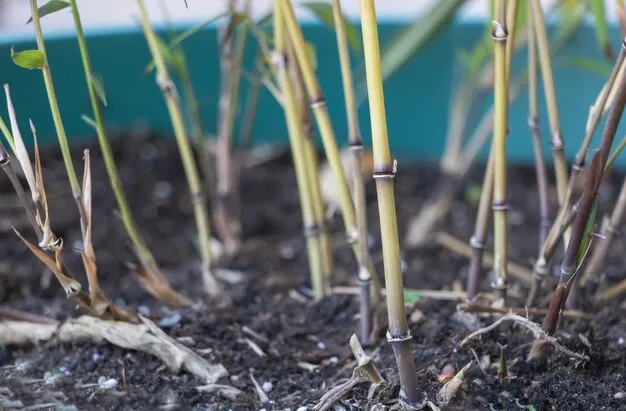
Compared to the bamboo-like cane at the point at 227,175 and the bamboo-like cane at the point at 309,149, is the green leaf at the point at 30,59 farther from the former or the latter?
the bamboo-like cane at the point at 227,175

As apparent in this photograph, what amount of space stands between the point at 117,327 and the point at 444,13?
556mm

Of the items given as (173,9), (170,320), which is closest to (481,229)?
(170,320)

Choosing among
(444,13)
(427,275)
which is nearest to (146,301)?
(427,275)

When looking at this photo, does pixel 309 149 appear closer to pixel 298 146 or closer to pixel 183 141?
pixel 298 146

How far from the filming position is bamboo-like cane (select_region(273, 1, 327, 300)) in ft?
2.26

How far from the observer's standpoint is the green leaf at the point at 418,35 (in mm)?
955

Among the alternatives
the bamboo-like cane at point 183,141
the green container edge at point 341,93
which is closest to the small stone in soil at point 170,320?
the bamboo-like cane at point 183,141

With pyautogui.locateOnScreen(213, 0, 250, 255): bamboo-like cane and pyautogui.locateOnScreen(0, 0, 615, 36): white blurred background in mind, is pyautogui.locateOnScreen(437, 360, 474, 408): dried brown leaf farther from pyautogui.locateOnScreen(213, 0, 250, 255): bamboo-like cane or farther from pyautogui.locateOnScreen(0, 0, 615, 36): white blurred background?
pyautogui.locateOnScreen(0, 0, 615, 36): white blurred background

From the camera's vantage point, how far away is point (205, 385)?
620mm

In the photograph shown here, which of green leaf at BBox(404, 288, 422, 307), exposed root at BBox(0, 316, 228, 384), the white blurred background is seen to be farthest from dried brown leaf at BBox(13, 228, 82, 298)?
the white blurred background

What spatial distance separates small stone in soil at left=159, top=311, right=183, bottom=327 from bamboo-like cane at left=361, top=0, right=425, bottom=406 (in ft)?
0.76

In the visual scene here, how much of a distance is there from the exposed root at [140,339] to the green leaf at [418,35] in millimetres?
497

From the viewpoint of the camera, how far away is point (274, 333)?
2.41ft

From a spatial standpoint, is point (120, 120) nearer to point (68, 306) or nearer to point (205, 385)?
point (68, 306)
